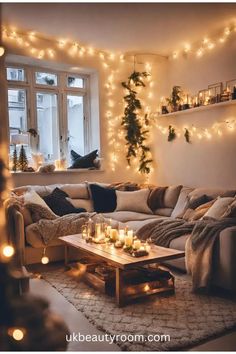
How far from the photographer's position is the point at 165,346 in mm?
1979

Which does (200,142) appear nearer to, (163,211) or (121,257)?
(163,211)

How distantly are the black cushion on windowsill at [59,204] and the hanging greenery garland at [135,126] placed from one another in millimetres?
1727

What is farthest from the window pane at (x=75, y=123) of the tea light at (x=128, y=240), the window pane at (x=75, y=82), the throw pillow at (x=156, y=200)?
the tea light at (x=128, y=240)

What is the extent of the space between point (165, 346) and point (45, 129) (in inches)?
156

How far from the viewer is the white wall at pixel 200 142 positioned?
4.45 m

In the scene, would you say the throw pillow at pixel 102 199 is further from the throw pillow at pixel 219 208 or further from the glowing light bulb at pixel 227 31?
the glowing light bulb at pixel 227 31

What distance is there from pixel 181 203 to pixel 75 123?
89.7 inches

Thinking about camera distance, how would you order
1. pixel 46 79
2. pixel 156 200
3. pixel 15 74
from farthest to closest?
pixel 46 79
pixel 15 74
pixel 156 200

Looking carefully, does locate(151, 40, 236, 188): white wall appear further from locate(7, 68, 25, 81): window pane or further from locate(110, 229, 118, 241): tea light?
locate(7, 68, 25, 81): window pane

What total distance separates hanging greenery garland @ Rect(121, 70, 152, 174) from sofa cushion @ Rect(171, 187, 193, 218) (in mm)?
1227

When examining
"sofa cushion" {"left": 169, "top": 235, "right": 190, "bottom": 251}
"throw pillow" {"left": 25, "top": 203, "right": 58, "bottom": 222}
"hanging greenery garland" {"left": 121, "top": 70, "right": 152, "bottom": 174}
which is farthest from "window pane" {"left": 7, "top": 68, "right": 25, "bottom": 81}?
"sofa cushion" {"left": 169, "top": 235, "right": 190, "bottom": 251}

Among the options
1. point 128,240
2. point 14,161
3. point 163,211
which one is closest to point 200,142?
point 163,211

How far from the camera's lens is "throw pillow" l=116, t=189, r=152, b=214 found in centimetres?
466

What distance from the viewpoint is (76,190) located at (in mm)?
4688
